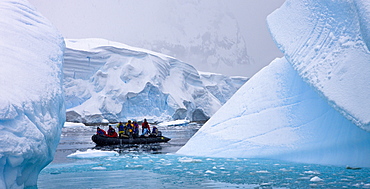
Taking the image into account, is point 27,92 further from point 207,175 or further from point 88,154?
point 88,154

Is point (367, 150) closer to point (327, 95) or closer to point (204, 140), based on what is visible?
point (327, 95)

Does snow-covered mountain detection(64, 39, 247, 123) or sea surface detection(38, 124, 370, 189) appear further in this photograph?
snow-covered mountain detection(64, 39, 247, 123)

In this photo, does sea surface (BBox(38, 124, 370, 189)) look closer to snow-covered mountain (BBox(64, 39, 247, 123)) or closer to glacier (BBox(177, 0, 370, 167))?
glacier (BBox(177, 0, 370, 167))

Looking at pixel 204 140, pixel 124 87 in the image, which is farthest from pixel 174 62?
pixel 204 140

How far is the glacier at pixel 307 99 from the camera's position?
6754mm

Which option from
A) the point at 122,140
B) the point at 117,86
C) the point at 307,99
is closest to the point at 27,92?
the point at 307,99

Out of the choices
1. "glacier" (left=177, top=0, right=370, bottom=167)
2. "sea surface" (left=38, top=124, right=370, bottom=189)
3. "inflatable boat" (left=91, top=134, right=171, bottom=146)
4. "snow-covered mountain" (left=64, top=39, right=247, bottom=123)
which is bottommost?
"sea surface" (left=38, top=124, right=370, bottom=189)

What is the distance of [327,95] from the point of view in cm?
669

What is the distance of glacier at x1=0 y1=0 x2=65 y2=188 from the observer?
4121mm

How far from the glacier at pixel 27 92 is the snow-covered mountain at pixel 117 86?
28.5 meters

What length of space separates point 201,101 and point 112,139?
27.6 meters

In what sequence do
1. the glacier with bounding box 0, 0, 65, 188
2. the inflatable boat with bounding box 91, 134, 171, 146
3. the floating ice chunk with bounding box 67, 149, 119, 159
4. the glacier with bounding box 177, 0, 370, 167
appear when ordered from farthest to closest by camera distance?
the inflatable boat with bounding box 91, 134, 171, 146 < the floating ice chunk with bounding box 67, 149, 119, 159 < the glacier with bounding box 177, 0, 370, 167 < the glacier with bounding box 0, 0, 65, 188

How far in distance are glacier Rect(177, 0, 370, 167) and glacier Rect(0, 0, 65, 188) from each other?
14.6 feet

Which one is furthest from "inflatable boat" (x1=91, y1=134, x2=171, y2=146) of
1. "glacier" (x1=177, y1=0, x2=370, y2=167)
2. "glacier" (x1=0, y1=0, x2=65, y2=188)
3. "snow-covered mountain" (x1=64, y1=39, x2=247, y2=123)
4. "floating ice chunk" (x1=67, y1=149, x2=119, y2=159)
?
"snow-covered mountain" (x1=64, y1=39, x2=247, y2=123)
